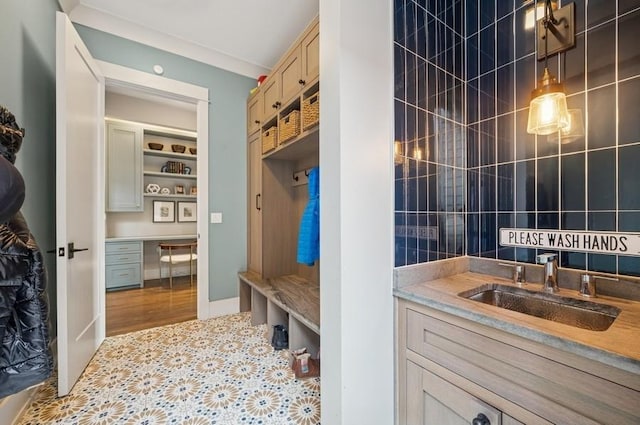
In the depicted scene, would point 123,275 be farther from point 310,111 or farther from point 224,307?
point 310,111

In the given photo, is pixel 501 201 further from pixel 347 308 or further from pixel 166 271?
pixel 166 271

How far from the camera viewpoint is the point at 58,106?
1485 millimetres

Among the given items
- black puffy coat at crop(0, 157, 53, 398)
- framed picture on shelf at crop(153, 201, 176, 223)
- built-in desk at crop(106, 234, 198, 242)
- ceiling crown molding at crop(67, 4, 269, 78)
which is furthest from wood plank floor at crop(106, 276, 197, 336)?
ceiling crown molding at crop(67, 4, 269, 78)

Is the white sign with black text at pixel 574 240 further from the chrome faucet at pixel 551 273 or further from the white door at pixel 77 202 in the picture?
the white door at pixel 77 202

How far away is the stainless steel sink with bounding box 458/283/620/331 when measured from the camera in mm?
940

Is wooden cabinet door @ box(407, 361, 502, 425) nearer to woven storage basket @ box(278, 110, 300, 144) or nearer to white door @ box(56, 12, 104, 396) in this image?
woven storage basket @ box(278, 110, 300, 144)

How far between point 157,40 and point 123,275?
3.09 m

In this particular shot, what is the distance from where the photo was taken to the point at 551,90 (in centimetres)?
102

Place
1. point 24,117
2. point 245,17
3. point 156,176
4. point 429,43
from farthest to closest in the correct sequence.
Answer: point 156,176
point 245,17
point 24,117
point 429,43

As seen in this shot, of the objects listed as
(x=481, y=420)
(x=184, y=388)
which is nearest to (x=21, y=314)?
(x=184, y=388)

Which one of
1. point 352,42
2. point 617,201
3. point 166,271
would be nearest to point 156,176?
point 166,271

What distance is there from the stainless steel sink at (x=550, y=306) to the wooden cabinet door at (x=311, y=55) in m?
1.62

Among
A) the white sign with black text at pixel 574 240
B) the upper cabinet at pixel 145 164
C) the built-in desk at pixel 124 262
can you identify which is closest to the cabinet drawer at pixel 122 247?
the built-in desk at pixel 124 262

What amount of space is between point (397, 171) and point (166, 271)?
4.49 metres
